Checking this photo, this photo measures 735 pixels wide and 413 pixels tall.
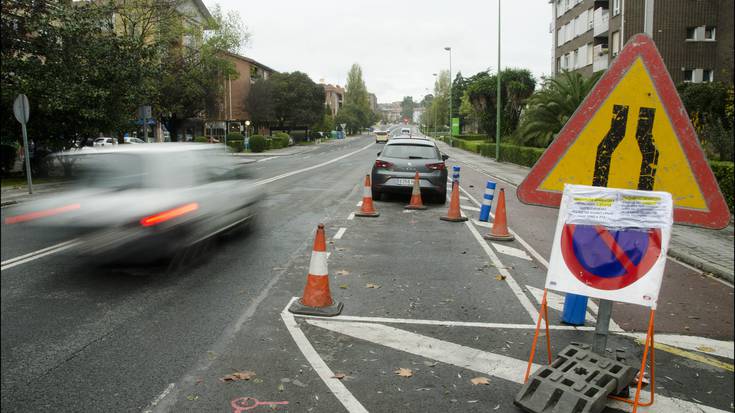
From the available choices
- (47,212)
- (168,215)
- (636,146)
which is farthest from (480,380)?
(47,212)

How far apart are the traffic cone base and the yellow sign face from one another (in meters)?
2.69

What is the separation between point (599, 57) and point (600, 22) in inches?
104

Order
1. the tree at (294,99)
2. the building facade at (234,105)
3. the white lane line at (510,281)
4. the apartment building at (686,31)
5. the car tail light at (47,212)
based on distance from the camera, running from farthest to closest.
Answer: the tree at (294,99) < the building facade at (234,105) < the apartment building at (686,31) < the car tail light at (47,212) < the white lane line at (510,281)

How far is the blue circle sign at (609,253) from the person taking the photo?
355 centimetres

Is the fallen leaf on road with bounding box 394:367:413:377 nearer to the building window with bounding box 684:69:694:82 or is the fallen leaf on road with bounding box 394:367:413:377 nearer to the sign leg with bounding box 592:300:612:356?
the sign leg with bounding box 592:300:612:356

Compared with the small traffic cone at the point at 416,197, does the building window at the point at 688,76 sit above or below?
above

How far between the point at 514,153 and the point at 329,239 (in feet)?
84.7

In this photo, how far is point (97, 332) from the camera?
4.88 metres

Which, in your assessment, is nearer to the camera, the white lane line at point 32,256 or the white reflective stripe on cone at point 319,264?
the white reflective stripe on cone at point 319,264

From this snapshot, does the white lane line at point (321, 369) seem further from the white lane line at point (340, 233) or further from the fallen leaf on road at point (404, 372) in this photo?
the white lane line at point (340, 233)

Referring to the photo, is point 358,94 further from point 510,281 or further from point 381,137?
point 510,281

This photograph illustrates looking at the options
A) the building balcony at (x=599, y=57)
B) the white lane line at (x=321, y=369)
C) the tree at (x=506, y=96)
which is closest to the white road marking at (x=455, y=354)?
the white lane line at (x=321, y=369)

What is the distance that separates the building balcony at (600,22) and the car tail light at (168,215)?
40771 mm

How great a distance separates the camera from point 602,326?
3.86 meters
